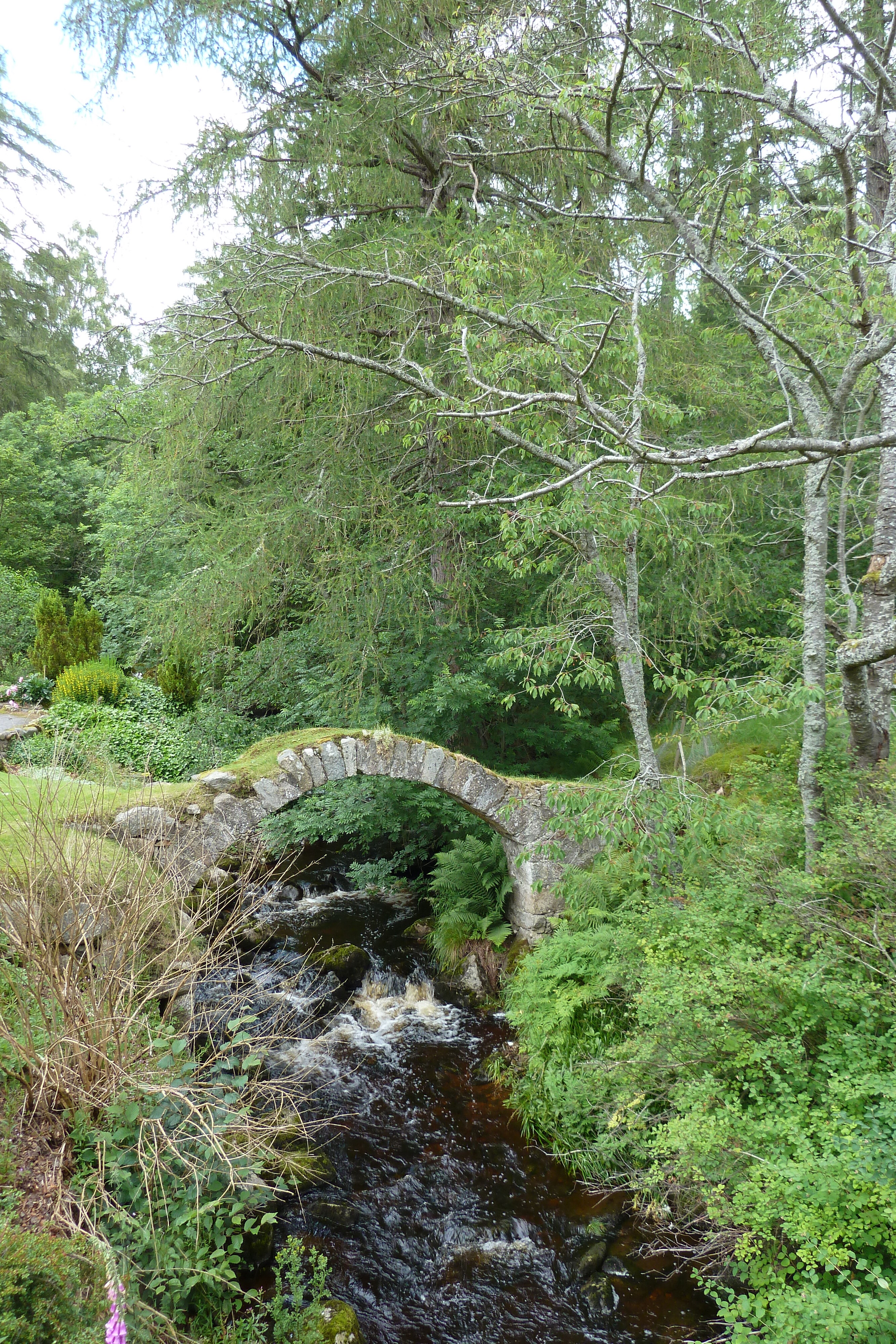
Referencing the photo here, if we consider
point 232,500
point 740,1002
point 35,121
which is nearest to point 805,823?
point 740,1002

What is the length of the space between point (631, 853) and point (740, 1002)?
242 centimetres

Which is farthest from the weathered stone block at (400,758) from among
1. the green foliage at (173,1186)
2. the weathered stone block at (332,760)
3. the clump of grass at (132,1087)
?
the green foliage at (173,1186)

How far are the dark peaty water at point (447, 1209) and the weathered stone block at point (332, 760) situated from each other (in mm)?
1694

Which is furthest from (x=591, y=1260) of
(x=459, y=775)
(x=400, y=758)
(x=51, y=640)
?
(x=51, y=640)

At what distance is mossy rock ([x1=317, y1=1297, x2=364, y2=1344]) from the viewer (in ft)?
12.5

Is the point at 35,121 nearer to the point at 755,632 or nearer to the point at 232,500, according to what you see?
the point at 232,500

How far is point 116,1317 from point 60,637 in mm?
11579

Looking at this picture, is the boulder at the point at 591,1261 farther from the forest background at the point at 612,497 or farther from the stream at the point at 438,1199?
the forest background at the point at 612,497

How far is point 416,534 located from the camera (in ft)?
25.1

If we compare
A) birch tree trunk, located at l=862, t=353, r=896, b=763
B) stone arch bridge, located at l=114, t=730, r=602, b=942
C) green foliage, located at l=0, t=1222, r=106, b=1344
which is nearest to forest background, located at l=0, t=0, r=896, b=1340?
birch tree trunk, located at l=862, t=353, r=896, b=763

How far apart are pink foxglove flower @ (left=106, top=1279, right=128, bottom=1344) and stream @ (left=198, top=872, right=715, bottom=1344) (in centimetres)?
125

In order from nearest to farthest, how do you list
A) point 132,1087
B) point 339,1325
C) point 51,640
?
point 132,1087
point 339,1325
point 51,640

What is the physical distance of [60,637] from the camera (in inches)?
495

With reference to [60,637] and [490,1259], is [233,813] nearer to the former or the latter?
[490,1259]
